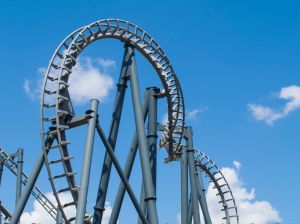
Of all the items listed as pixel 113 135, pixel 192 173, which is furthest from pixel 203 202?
pixel 113 135

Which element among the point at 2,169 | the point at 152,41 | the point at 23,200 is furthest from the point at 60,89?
the point at 2,169

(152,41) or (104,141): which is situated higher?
(152,41)

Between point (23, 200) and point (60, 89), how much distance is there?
104 inches

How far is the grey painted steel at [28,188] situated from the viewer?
10.0 meters

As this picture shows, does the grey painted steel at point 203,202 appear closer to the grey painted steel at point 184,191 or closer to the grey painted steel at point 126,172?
the grey painted steel at point 184,191

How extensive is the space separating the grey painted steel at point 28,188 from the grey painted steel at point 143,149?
2292 millimetres

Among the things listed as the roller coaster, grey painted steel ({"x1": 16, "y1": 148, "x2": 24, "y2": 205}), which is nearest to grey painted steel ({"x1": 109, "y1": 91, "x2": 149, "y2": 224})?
the roller coaster

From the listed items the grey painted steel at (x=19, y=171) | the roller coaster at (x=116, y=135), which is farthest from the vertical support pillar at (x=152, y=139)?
the grey painted steel at (x=19, y=171)

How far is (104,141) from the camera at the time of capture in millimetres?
11164

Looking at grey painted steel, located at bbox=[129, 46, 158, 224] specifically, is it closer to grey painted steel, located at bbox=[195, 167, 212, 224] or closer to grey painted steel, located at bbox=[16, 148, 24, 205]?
grey painted steel, located at bbox=[195, 167, 212, 224]

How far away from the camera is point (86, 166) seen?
9.99 m

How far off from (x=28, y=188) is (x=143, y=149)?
291cm

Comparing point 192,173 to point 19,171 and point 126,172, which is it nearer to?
point 126,172

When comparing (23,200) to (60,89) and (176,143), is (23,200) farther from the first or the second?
(176,143)
